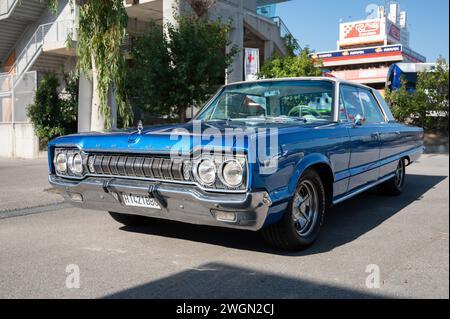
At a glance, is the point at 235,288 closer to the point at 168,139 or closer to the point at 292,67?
the point at 168,139

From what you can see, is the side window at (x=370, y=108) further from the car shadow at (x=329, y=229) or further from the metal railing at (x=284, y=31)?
the metal railing at (x=284, y=31)

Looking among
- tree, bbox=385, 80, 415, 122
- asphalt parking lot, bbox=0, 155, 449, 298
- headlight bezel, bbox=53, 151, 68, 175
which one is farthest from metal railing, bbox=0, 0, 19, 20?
headlight bezel, bbox=53, 151, 68, 175

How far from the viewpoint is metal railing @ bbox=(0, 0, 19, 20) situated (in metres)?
19.7

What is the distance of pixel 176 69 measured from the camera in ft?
38.4

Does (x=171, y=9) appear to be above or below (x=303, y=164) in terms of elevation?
above

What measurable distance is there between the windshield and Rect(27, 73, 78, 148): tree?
1075 cm

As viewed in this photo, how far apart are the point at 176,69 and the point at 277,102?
7.01m

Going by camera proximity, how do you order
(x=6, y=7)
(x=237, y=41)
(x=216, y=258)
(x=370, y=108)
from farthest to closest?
(x=6, y=7)
(x=237, y=41)
(x=370, y=108)
(x=216, y=258)

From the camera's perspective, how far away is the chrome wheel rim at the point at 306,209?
416cm

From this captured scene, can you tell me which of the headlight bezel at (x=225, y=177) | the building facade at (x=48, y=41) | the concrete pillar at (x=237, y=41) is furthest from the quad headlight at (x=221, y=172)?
the concrete pillar at (x=237, y=41)

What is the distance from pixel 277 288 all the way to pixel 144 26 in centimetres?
1920

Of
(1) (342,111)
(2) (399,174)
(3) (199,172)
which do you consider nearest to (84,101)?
(2) (399,174)

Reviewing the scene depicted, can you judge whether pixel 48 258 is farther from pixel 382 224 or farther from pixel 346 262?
pixel 382 224

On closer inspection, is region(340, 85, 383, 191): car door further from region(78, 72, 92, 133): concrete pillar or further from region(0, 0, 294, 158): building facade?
region(0, 0, 294, 158): building facade
